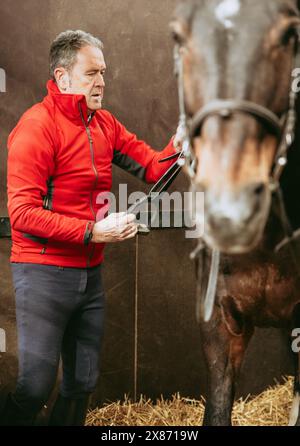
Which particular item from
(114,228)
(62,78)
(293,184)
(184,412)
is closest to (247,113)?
(293,184)

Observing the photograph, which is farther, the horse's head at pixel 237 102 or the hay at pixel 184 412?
the hay at pixel 184 412

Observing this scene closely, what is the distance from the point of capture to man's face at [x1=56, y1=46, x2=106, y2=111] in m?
2.19

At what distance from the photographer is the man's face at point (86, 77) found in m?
2.19

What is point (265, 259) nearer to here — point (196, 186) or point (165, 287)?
point (196, 186)

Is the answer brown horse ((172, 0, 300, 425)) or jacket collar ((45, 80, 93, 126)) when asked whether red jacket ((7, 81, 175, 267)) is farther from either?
brown horse ((172, 0, 300, 425))

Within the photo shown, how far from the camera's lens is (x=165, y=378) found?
3.18 metres

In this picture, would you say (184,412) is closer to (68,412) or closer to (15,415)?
(68,412)

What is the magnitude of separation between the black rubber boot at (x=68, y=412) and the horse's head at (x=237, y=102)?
49.4 inches

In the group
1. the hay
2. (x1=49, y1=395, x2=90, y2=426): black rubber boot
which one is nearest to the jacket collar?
(x1=49, y1=395, x2=90, y2=426): black rubber boot

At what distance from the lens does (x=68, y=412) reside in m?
2.33

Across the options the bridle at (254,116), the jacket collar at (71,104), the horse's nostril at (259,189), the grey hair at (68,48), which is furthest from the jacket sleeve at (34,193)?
the horse's nostril at (259,189)

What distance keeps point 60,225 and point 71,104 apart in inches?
17.3

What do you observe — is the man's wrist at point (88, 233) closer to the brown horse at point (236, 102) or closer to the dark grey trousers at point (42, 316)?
the dark grey trousers at point (42, 316)

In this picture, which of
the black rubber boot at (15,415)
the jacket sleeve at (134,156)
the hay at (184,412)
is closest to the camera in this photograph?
the black rubber boot at (15,415)
